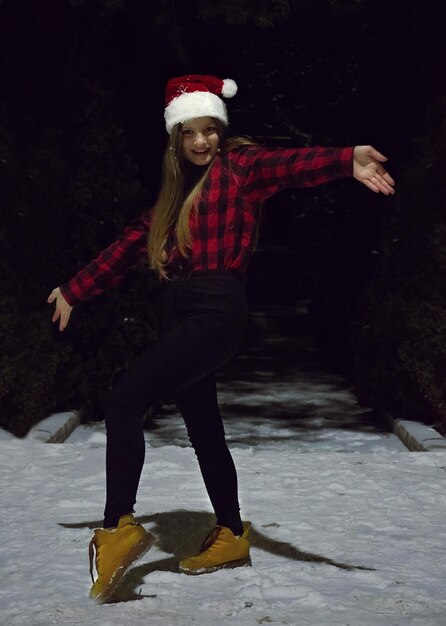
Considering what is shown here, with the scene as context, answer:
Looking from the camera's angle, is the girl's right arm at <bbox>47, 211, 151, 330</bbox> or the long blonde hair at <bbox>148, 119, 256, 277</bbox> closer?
the long blonde hair at <bbox>148, 119, 256, 277</bbox>

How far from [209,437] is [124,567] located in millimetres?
628

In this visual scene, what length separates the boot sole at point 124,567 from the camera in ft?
13.1

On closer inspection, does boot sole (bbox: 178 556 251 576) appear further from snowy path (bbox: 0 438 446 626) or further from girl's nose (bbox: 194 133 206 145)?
girl's nose (bbox: 194 133 206 145)

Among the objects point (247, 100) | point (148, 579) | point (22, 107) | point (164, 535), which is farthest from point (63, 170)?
point (247, 100)

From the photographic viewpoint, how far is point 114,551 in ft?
13.0

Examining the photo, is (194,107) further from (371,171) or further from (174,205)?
(371,171)

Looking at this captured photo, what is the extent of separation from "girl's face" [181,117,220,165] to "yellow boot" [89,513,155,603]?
56.6 inches

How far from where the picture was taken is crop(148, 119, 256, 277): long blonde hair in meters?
4.12

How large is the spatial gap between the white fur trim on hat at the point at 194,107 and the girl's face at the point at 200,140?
0.08ft

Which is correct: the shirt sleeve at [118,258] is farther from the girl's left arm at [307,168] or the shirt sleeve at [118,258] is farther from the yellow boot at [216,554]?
the yellow boot at [216,554]

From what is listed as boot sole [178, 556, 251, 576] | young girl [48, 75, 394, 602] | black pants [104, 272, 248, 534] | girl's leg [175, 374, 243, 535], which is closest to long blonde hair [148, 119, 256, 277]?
young girl [48, 75, 394, 602]

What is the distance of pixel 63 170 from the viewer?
28.9 ft

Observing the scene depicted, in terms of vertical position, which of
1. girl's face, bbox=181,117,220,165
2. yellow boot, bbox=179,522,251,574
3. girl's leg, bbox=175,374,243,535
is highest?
girl's face, bbox=181,117,220,165

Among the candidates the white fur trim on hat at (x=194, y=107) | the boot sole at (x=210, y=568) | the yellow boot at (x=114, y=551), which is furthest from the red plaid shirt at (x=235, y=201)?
the boot sole at (x=210, y=568)
